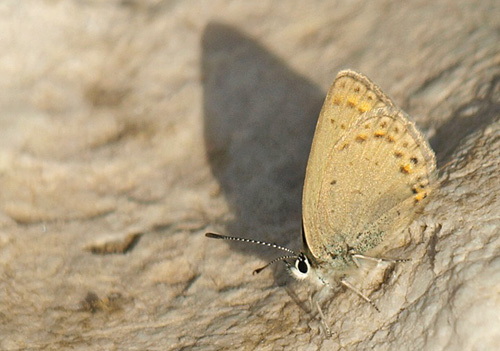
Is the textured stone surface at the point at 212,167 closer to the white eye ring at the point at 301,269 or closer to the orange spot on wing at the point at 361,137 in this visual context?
the white eye ring at the point at 301,269

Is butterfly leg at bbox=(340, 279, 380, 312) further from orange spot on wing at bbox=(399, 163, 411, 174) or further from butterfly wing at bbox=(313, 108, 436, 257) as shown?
orange spot on wing at bbox=(399, 163, 411, 174)

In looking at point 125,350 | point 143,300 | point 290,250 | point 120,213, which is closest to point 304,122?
point 290,250

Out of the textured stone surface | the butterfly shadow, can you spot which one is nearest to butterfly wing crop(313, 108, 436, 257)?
the textured stone surface

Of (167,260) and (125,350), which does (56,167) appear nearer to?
(167,260)

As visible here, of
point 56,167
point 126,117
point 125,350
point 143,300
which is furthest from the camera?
point 126,117

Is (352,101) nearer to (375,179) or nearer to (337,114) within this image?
(337,114)

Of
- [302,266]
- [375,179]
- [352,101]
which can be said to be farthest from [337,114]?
[302,266]

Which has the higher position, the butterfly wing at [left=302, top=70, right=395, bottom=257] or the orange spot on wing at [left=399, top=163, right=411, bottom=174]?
the butterfly wing at [left=302, top=70, right=395, bottom=257]
